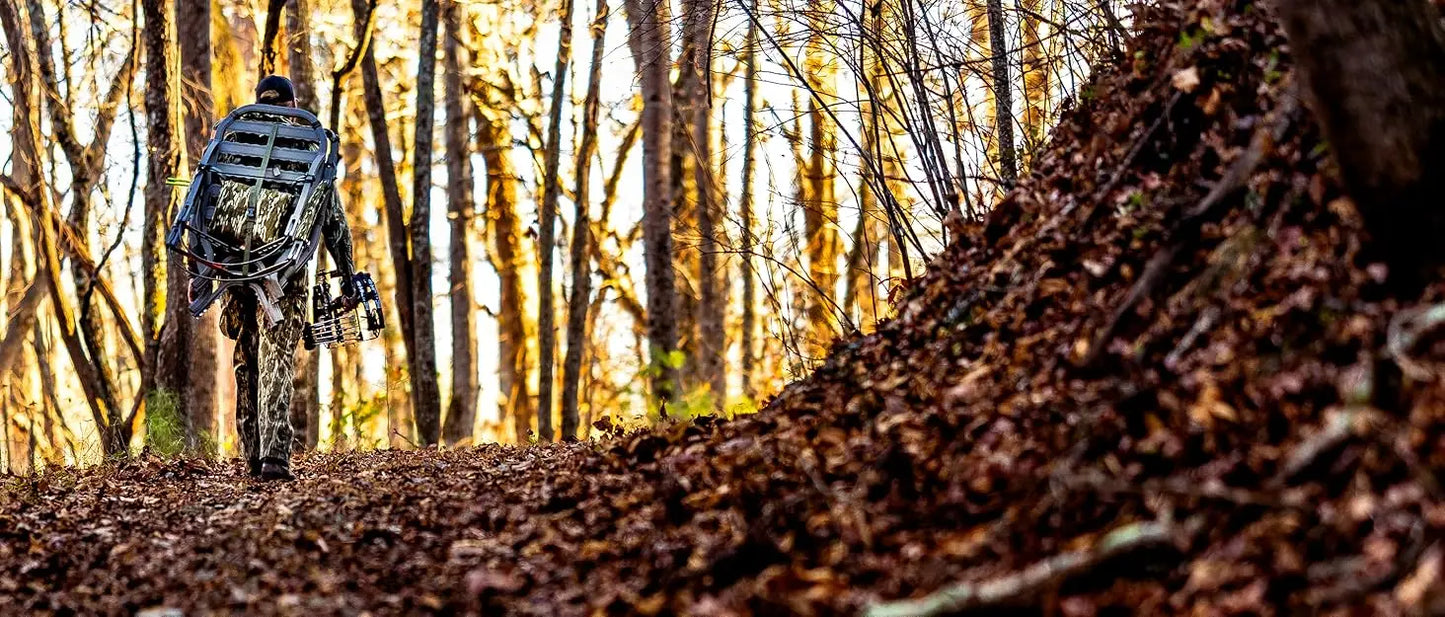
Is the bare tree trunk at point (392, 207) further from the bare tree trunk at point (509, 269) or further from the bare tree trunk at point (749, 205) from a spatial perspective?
the bare tree trunk at point (509, 269)

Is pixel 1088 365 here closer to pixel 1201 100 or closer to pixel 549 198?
pixel 1201 100

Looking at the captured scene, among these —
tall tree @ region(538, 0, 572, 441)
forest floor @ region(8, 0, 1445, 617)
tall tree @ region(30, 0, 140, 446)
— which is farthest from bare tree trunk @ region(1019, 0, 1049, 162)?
tall tree @ region(30, 0, 140, 446)

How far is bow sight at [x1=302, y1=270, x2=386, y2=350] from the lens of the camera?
8172 millimetres

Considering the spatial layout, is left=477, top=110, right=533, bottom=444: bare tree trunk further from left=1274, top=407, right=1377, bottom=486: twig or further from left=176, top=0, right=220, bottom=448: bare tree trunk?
left=1274, top=407, right=1377, bottom=486: twig

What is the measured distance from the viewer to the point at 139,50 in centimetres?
1409

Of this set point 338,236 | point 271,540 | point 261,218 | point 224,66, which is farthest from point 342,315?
point 224,66

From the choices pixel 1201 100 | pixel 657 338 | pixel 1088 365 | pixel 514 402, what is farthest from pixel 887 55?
pixel 514 402

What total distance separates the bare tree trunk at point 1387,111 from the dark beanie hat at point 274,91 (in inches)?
236

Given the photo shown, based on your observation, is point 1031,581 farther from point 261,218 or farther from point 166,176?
point 166,176

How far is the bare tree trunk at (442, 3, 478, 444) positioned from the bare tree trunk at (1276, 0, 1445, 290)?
48.5 ft

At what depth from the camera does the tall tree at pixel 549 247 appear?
14.8 metres

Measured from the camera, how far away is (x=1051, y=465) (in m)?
3.78

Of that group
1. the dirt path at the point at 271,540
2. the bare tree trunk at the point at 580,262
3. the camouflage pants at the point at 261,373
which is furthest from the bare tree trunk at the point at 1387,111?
the bare tree trunk at the point at 580,262

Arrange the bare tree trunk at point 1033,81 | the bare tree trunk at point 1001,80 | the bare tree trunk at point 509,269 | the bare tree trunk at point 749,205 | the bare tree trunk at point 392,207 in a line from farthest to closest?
the bare tree trunk at point 509,269
the bare tree trunk at point 392,207
the bare tree trunk at point 749,205
the bare tree trunk at point 1033,81
the bare tree trunk at point 1001,80
